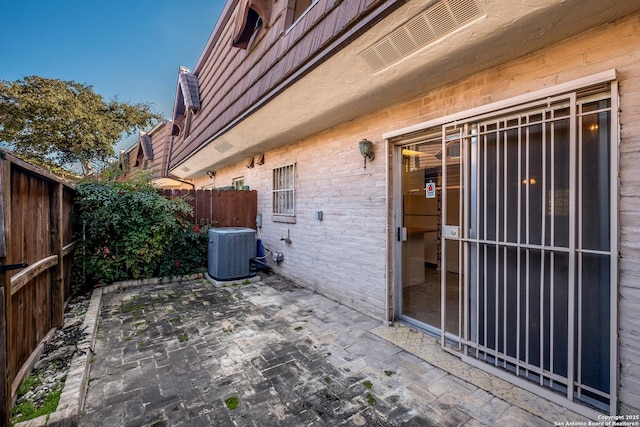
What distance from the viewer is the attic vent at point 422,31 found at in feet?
6.38

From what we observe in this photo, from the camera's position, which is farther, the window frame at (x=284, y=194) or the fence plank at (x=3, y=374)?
the window frame at (x=284, y=194)

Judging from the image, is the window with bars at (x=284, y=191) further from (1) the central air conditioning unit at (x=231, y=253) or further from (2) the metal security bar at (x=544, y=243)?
(2) the metal security bar at (x=544, y=243)

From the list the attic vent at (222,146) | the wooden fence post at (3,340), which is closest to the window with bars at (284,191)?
the attic vent at (222,146)

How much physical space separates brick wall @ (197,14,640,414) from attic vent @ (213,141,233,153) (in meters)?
0.89

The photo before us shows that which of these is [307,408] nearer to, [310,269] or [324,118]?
[310,269]

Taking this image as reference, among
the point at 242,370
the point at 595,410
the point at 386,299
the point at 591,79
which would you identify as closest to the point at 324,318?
the point at 386,299

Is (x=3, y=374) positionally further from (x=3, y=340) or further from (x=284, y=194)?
(x=284, y=194)

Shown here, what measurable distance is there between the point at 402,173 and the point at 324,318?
2241 mm

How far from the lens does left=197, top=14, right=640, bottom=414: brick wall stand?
74.0 inches

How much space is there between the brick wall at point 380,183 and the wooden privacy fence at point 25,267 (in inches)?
134

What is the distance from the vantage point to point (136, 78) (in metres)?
22.7

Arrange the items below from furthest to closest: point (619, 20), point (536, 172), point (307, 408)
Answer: point (536, 172)
point (307, 408)
point (619, 20)

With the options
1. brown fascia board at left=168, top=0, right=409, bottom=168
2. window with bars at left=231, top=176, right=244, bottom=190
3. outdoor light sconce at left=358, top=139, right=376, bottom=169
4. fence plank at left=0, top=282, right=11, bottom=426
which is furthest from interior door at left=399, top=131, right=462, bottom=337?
window with bars at left=231, top=176, right=244, bottom=190

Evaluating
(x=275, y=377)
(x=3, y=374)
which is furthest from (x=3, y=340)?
(x=275, y=377)
